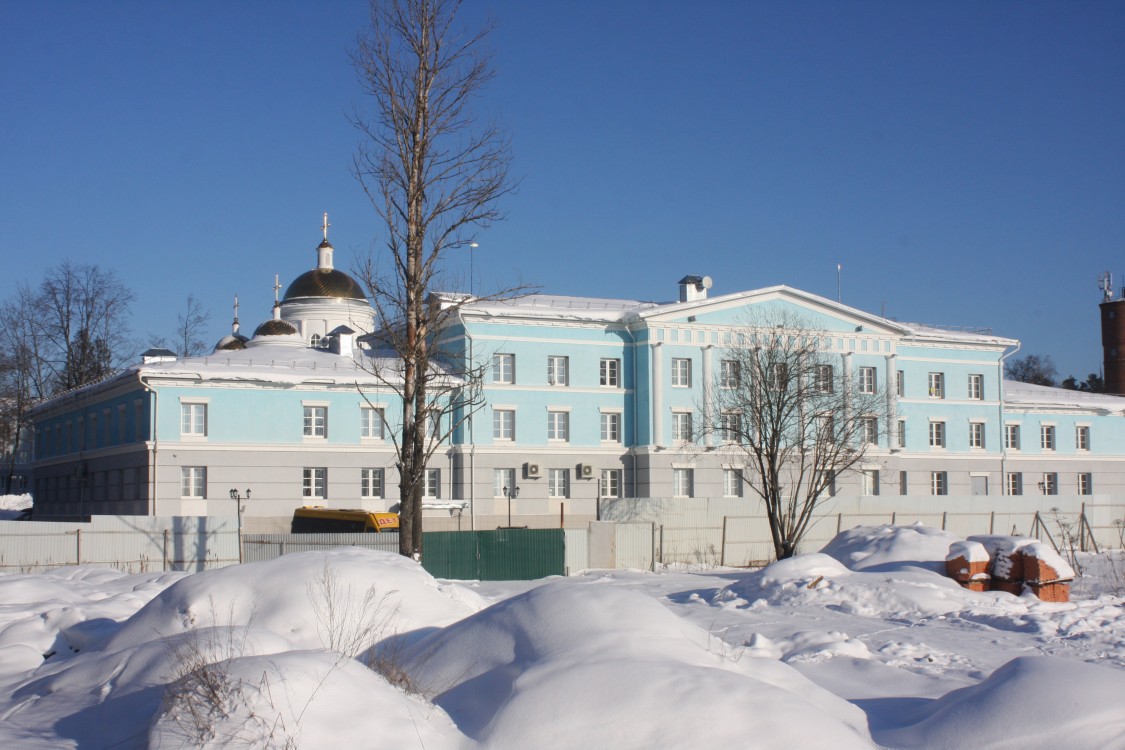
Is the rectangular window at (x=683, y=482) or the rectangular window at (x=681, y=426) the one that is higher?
the rectangular window at (x=681, y=426)

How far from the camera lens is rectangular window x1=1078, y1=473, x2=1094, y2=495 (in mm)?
55938

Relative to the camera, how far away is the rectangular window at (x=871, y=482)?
49719 millimetres

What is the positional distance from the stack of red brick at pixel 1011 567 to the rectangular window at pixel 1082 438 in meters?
36.7

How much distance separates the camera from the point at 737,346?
46.1 meters

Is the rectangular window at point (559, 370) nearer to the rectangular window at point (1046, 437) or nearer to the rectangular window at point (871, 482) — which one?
the rectangular window at point (871, 482)

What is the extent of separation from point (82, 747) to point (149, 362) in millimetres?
34446

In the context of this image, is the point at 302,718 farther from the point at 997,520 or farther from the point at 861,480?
the point at 861,480

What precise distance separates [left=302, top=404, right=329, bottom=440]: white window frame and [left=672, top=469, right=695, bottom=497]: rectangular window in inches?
538

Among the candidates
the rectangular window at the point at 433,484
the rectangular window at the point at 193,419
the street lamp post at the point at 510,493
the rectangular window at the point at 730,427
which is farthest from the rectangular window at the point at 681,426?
the rectangular window at the point at 193,419

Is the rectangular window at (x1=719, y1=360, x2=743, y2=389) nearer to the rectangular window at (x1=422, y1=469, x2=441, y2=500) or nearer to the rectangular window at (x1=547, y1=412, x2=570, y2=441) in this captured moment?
the rectangular window at (x1=547, y1=412, x2=570, y2=441)

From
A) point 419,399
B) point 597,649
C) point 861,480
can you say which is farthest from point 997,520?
point 597,649

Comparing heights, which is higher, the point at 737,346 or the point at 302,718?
the point at 737,346

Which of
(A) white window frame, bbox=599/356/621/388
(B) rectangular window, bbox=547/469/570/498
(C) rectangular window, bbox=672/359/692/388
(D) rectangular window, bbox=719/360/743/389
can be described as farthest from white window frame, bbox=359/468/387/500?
(D) rectangular window, bbox=719/360/743/389

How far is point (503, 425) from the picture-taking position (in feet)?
148
